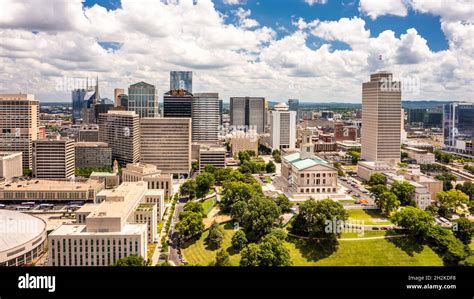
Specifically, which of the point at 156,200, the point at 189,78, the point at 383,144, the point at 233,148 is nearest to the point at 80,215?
the point at 156,200

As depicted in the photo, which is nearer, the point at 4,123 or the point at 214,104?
the point at 4,123

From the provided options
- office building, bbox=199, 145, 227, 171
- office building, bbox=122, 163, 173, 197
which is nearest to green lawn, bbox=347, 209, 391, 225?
office building, bbox=122, 163, 173, 197

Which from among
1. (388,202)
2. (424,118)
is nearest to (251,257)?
(388,202)

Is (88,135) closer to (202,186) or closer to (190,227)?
(202,186)

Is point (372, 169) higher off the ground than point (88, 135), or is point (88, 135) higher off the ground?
point (88, 135)

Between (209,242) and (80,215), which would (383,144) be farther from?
(80,215)

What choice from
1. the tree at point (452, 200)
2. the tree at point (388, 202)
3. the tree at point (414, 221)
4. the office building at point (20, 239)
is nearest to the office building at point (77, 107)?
the office building at point (20, 239)
